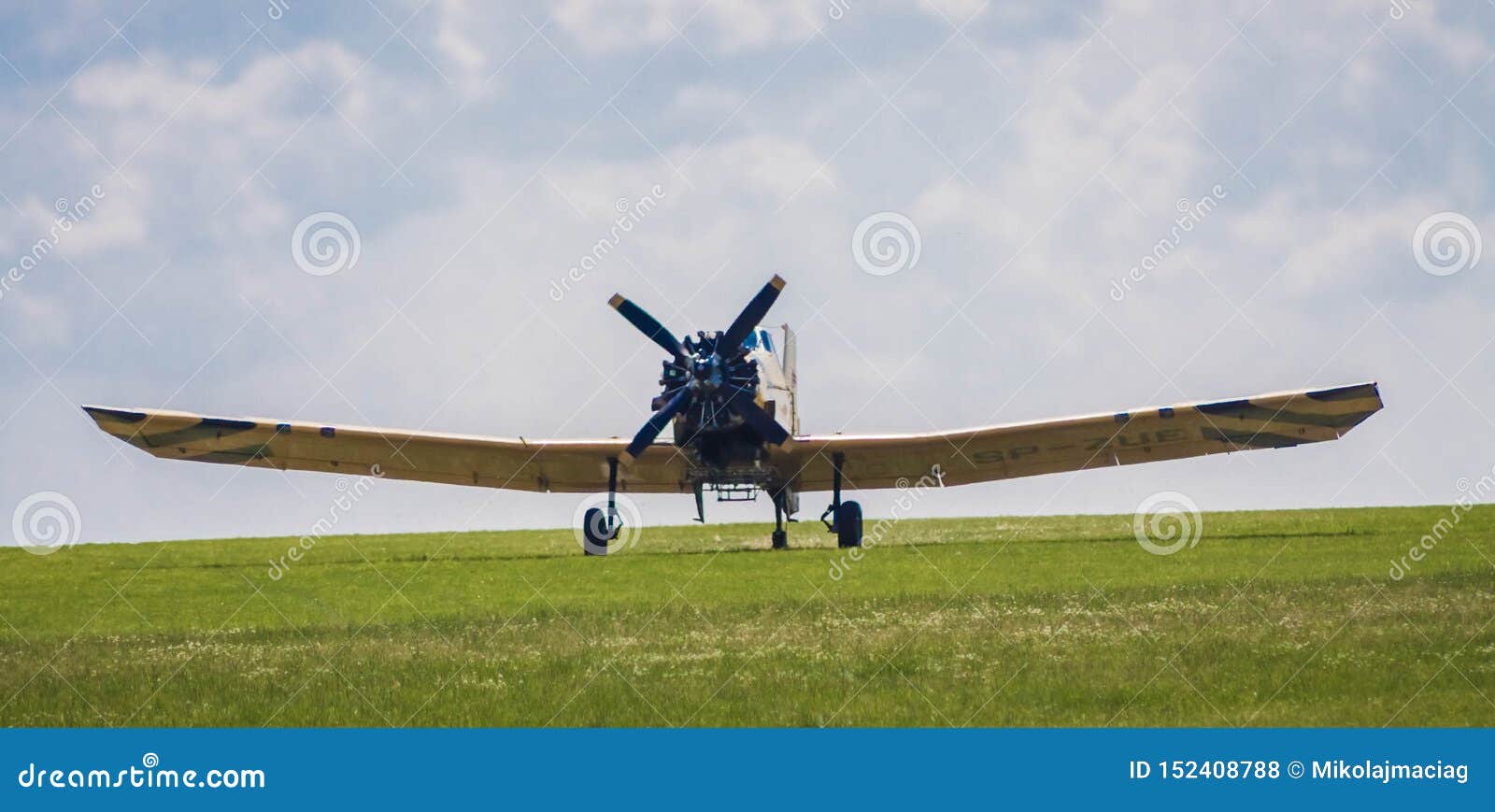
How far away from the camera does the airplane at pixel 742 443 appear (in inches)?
1130

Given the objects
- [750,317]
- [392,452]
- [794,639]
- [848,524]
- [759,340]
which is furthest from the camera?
[392,452]

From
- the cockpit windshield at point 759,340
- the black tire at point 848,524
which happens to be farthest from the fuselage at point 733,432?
the black tire at point 848,524

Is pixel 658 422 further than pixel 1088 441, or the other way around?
pixel 1088 441

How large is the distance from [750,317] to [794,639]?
40.2 feet

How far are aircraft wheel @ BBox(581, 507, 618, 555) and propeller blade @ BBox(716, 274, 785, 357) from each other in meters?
4.30

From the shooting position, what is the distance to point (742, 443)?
97.5 ft

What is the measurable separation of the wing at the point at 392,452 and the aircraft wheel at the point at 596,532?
1951 millimetres

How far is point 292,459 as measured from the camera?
32.6m

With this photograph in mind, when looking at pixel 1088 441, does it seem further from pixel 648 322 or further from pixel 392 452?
pixel 392 452

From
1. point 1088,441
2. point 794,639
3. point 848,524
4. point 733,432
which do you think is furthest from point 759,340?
point 794,639

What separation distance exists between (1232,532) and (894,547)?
6.61 metres

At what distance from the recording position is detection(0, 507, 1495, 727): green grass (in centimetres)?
1310

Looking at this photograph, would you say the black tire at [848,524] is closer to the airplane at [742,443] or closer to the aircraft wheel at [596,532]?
the airplane at [742,443]

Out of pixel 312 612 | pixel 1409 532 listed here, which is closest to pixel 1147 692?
pixel 312 612
